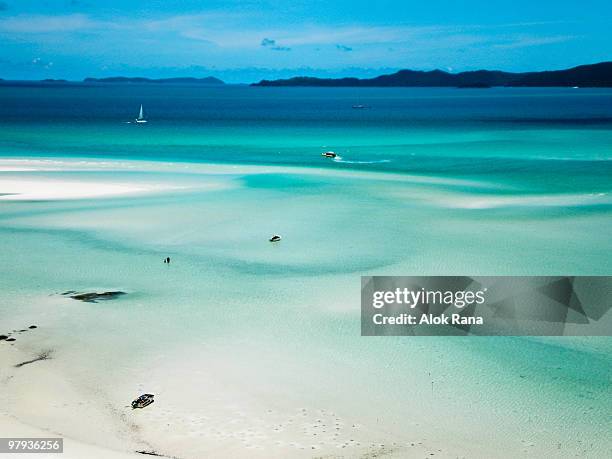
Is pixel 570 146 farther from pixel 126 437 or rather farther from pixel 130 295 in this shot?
pixel 126 437

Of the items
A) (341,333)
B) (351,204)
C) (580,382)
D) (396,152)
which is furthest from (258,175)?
(580,382)

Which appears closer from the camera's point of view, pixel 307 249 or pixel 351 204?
pixel 307 249

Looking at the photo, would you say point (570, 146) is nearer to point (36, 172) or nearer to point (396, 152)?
point (396, 152)

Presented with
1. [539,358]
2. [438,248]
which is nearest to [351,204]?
[438,248]

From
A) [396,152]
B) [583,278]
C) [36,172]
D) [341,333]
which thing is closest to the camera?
[341,333]

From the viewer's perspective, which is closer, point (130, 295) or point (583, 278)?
point (130, 295)

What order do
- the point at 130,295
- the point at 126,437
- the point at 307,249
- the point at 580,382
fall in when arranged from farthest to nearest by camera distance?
the point at 307,249, the point at 130,295, the point at 580,382, the point at 126,437
